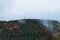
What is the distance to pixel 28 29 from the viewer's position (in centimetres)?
265

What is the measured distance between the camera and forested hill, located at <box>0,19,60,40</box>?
2.63 metres

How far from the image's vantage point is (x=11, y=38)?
2.62 metres

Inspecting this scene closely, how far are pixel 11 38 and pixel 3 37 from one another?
12 cm

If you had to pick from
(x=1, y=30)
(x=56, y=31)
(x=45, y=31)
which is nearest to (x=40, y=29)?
(x=45, y=31)

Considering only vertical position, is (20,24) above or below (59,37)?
above

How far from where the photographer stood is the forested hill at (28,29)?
8.63 ft

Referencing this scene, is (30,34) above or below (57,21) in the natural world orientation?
below

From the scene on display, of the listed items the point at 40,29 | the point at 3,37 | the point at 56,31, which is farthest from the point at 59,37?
the point at 3,37

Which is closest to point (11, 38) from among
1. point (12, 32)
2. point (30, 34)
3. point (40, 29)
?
point (12, 32)

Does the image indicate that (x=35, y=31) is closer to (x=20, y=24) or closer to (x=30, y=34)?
(x=30, y=34)

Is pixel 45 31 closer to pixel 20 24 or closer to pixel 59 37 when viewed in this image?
pixel 59 37

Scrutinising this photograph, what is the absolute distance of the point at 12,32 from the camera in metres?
2.68

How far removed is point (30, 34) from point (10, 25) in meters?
0.33

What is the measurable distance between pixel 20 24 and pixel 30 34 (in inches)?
8.6
